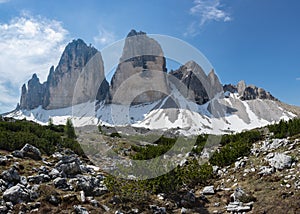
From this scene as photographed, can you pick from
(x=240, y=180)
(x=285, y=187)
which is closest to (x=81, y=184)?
(x=240, y=180)

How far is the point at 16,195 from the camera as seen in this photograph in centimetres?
1706

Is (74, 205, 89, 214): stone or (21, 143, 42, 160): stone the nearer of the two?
(74, 205, 89, 214): stone

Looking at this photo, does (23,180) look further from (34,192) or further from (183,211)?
(183,211)

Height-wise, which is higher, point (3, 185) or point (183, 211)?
point (3, 185)

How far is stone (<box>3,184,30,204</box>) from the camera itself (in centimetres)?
1680

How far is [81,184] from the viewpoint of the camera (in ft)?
67.2

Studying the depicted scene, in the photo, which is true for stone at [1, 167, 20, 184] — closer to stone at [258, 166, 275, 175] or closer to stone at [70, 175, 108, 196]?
stone at [70, 175, 108, 196]

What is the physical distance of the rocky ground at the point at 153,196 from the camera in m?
16.9

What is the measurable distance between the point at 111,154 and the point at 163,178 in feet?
82.0

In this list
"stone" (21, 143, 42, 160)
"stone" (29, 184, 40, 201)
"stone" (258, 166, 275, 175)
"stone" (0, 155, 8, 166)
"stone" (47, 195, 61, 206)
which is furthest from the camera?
"stone" (21, 143, 42, 160)

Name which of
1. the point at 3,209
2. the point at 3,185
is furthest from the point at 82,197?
the point at 3,185

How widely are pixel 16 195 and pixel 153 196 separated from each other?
1014 cm

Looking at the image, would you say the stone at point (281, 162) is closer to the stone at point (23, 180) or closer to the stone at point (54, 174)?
the stone at point (54, 174)

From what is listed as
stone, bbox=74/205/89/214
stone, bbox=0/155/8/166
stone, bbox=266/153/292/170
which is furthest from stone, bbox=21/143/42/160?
stone, bbox=266/153/292/170
